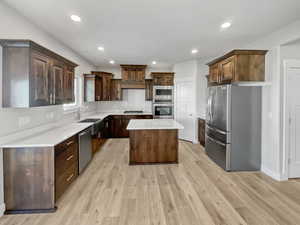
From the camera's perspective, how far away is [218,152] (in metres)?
3.97

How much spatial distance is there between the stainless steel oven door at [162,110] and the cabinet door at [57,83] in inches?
151

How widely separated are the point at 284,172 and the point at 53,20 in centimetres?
469

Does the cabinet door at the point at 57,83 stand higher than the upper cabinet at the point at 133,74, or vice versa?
the upper cabinet at the point at 133,74

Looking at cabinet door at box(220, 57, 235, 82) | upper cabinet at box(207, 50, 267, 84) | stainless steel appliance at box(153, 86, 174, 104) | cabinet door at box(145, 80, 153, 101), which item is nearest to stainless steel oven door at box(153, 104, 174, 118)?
stainless steel appliance at box(153, 86, 174, 104)

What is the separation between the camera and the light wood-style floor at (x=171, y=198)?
7.23 ft

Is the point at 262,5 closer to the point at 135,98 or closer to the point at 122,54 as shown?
the point at 122,54

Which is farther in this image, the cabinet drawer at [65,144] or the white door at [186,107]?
the white door at [186,107]

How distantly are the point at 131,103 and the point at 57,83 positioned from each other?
174 inches

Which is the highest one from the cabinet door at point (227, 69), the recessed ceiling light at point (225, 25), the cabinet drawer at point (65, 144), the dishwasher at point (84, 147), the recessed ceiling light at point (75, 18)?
the recessed ceiling light at point (225, 25)

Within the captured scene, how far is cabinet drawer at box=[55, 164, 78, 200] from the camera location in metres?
2.43

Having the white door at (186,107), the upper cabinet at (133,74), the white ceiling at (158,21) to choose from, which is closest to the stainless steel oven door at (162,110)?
the white door at (186,107)

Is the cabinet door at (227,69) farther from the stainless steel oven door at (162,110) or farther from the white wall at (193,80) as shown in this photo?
the stainless steel oven door at (162,110)

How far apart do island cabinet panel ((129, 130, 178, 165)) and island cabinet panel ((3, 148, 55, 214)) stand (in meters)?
1.92

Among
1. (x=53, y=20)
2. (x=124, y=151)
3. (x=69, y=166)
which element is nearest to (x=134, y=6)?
(x=53, y=20)
